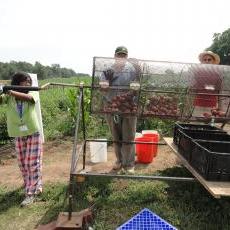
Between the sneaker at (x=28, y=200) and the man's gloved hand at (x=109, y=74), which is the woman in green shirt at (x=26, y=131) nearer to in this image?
the sneaker at (x=28, y=200)

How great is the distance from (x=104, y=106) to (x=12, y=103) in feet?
4.28

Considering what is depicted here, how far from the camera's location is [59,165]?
6.93 metres

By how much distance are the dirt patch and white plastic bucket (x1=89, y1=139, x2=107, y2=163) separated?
0.10 metres

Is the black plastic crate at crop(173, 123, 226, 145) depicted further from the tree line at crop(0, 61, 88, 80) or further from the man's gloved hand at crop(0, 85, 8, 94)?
the tree line at crop(0, 61, 88, 80)

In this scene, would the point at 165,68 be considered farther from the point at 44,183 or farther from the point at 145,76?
the point at 44,183

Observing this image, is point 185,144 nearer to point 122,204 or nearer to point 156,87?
point 156,87

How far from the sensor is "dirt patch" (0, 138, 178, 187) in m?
6.18

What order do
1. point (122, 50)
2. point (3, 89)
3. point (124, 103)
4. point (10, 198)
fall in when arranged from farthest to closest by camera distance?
point (122, 50) → point (10, 198) → point (124, 103) → point (3, 89)

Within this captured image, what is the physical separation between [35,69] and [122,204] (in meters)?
108

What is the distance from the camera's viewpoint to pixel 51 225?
416cm

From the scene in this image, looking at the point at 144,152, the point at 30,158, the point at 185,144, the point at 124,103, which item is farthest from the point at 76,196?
the point at 144,152

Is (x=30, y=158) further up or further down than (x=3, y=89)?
further down

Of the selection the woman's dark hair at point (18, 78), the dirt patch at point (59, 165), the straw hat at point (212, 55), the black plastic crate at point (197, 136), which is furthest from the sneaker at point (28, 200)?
the straw hat at point (212, 55)

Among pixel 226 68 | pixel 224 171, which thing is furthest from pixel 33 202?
pixel 226 68
